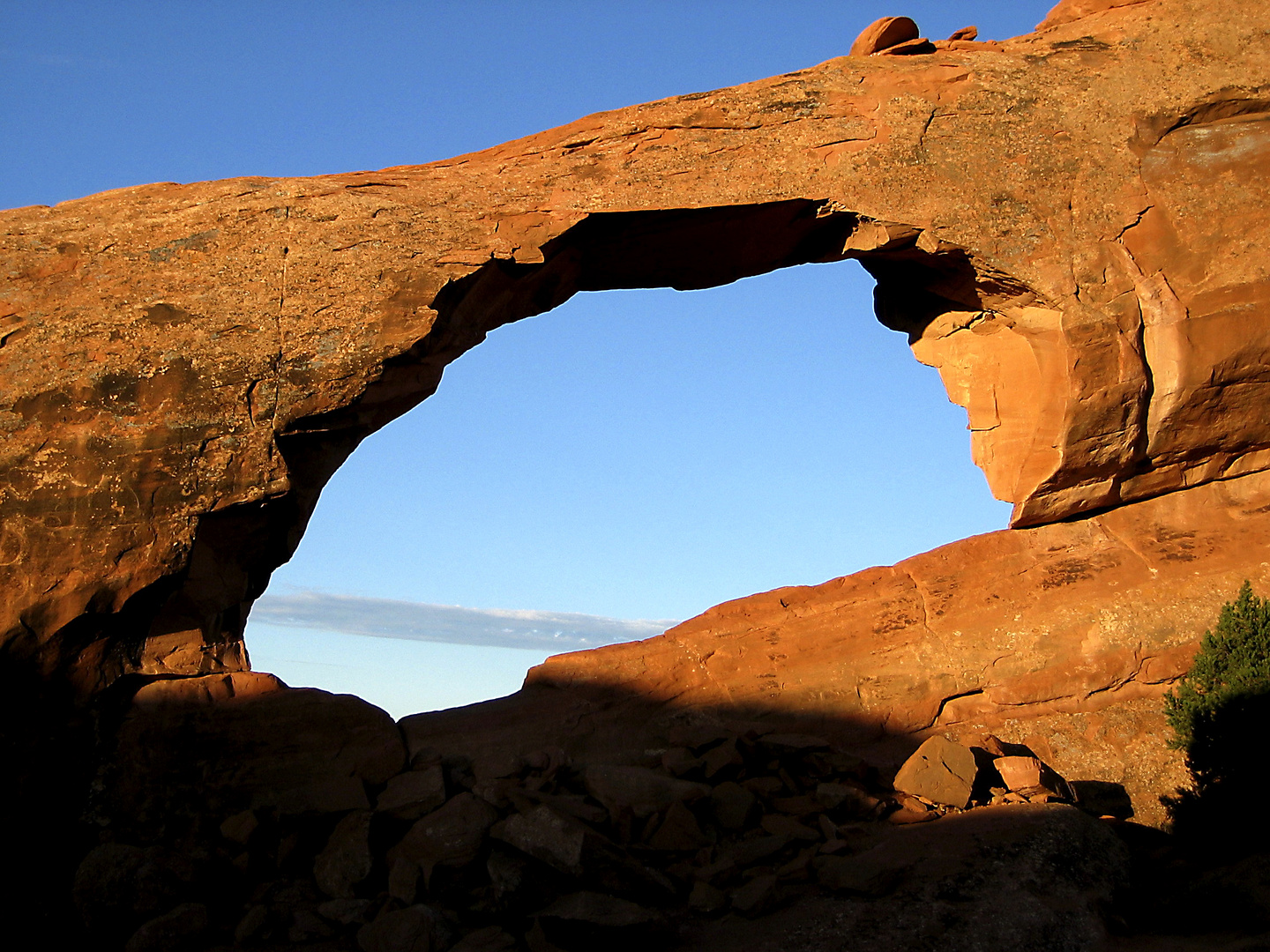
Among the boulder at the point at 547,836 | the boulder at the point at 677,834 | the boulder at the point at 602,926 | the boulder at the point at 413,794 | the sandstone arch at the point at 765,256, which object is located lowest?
the boulder at the point at 602,926

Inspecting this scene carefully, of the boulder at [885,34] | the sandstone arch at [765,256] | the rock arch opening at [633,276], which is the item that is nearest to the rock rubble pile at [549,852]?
the sandstone arch at [765,256]

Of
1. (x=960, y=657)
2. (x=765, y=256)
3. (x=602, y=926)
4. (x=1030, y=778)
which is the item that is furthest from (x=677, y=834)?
(x=765, y=256)

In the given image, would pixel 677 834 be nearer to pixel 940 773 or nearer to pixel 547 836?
pixel 547 836

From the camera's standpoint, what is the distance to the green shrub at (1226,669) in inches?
368

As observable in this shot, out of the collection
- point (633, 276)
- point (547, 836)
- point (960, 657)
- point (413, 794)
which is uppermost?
point (633, 276)

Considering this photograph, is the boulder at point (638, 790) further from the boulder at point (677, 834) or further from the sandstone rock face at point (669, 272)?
the sandstone rock face at point (669, 272)

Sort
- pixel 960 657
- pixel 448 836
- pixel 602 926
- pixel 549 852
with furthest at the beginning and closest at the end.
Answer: pixel 960 657 < pixel 448 836 < pixel 549 852 < pixel 602 926

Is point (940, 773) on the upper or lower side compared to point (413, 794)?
lower

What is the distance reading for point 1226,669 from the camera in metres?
9.70

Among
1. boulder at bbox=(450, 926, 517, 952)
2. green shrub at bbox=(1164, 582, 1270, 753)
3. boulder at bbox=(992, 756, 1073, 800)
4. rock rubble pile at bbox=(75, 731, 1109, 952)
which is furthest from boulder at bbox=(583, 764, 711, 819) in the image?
green shrub at bbox=(1164, 582, 1270, 753)

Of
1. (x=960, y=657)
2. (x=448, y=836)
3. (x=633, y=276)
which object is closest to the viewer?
(x=448, y=836)

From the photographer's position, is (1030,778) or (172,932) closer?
(172,932)

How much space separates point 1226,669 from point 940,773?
2.57 m

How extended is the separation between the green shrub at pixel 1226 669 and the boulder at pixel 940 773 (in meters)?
1.89
